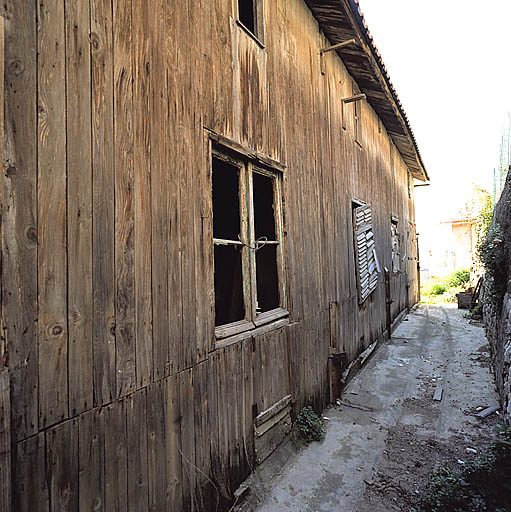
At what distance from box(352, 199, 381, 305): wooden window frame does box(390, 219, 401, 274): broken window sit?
3.06 metres

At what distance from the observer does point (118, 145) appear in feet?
6.82

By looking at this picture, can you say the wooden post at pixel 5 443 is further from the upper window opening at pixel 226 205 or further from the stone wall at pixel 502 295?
the stone wall at pixel 502 295

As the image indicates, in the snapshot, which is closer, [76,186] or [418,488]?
[76,186]

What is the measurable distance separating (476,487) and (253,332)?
7.21ft

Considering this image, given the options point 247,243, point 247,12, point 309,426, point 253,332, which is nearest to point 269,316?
point 253,332

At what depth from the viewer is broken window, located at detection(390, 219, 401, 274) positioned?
1063 cm

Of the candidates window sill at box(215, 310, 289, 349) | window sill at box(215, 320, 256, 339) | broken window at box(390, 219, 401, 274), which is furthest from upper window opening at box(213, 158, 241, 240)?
broken window at box(390, 219, 401, 274)

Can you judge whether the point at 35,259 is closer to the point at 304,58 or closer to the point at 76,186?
the point at 76,186

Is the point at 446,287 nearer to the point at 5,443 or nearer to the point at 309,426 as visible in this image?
the point at 309,426

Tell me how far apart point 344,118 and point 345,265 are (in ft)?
8.68

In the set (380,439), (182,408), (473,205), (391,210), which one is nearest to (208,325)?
(182,408)

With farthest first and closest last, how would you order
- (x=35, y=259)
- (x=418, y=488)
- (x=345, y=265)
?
1. (x=345, y=265)
2. (x=418, y=488)
3. (x=35, y=259)

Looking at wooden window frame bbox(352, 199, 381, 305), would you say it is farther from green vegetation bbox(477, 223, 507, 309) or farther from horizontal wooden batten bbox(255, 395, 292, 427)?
horizontal wooden batten bbox(255, 395, 292, 427)

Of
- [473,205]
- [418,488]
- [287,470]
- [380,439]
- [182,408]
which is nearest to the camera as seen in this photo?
[182,408]
